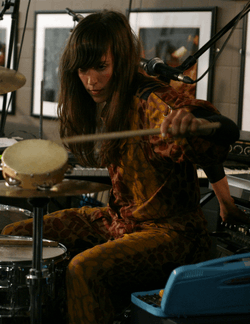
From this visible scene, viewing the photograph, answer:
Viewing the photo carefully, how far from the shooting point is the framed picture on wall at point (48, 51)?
3094 mm

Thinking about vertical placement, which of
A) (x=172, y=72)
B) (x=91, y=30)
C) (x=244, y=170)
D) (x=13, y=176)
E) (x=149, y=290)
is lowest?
(x=149, y=290)

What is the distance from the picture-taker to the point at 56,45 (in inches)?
123

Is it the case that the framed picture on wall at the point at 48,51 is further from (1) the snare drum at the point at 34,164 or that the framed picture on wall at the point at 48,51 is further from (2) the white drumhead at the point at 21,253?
(1) the snare drum at the point at 34,164

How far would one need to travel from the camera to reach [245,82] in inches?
107

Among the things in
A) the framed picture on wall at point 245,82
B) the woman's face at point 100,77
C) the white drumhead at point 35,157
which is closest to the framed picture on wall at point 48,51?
the framed picture on wall at point 245,82

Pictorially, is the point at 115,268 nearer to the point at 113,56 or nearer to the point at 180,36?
the point at 113,56

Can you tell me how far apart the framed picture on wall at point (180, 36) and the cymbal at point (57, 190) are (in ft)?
5.62

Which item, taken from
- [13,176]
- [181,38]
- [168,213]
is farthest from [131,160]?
[181,38]

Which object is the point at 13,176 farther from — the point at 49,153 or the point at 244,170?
the point at 244,170

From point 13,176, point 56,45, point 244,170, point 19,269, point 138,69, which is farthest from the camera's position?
point 56,45

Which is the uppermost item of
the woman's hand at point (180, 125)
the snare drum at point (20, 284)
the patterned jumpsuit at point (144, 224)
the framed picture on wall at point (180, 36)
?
the framed picture on wall at point (180, 36)

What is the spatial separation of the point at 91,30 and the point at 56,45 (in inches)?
69.7

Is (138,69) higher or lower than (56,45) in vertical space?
lower

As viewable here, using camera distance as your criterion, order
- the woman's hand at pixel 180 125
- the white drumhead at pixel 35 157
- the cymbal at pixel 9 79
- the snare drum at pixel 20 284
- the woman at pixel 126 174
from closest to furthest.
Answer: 1. the woman's hand at pixel 180 125
2. the white drumhead at pixel 35 157
3. the woman at pixel 126 174
4. the snare drum at pixel 20 284
5. the cymbal at pixel 9 79
